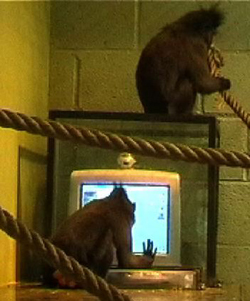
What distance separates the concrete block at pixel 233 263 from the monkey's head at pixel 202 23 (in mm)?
633

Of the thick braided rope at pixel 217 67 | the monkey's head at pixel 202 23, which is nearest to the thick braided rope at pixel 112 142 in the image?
the thick braided rope at pixel 217 67

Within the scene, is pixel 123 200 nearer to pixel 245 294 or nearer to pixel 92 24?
pixel 245 294

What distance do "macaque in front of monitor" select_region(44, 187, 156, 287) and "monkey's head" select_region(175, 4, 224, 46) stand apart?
2.10 feet

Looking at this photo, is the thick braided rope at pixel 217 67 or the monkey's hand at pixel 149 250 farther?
the thick braided rope at pixel 217 67

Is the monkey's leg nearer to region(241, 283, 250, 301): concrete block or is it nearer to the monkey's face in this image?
the monkey's face

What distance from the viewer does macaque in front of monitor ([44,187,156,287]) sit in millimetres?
1909

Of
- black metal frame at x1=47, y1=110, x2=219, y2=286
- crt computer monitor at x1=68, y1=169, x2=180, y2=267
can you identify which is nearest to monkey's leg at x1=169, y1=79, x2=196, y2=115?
black metal frame at x1=47, y1=110, x2=219, y2=286

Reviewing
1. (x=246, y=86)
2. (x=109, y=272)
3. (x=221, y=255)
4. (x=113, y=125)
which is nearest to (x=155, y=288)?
(x=109, y=272)

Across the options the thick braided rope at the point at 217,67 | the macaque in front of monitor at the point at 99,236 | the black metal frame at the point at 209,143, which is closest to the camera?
the macaque in front of monitor at the point at 99,236

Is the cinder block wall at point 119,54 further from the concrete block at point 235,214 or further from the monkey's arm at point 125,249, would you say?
the monkey's arm at point 125,249

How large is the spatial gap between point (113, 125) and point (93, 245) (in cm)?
50

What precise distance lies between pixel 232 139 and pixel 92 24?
0.55 meters

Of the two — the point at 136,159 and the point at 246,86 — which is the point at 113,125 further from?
the point at 246,86

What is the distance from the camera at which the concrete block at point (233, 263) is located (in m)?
2.74
